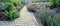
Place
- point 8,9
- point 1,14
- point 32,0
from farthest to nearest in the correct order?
point 32,0 < point 8,9 < point 1,14

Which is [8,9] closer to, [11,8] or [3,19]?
[11,8]

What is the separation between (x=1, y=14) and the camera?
777cm

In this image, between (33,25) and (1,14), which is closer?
(33,25)

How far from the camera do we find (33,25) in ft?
20.5

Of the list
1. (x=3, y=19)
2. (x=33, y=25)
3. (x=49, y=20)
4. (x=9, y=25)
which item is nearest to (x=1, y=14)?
(x=3, y=19)

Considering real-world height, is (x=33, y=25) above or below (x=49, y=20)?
below

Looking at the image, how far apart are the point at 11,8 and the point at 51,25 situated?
4.01 metres

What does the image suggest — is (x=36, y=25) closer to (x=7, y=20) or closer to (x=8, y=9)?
(x=7, y=20)

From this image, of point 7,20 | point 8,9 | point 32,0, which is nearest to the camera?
point 7,20

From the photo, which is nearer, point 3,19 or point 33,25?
point 33,25

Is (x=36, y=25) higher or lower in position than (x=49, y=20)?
lower

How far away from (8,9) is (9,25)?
234 centimetres

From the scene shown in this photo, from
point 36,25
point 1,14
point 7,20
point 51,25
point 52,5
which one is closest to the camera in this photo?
point 51,25

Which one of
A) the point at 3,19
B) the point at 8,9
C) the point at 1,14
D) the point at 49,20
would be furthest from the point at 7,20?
the point at 49,20
